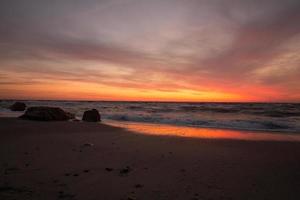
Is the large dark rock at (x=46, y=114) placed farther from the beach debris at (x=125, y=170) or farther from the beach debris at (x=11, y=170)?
the beach debris at (x=125, y=170)

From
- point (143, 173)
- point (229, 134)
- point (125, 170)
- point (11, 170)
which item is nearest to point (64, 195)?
point (125, 170)

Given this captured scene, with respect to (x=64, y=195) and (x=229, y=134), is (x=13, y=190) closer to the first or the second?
(x=64, y=195)

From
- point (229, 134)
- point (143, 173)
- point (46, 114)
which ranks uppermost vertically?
point (46, 114)

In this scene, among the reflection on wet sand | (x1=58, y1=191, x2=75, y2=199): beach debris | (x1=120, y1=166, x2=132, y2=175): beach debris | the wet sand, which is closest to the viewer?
(x1=58, y1=191, x2=75, y2=199): beach debris

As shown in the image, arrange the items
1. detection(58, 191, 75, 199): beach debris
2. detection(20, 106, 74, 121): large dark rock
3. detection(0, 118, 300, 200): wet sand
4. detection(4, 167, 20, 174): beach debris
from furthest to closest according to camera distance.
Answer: detection(20, 106, 74, 121): large dark rock
detection(4, 167, 20, 174): beach debris
detection(0, 118, 300, 200): wet sand
detection(58, 191, 75, 199): beach debris

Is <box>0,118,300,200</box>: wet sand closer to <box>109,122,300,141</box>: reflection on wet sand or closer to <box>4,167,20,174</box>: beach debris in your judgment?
<box>4,167,20,174</box>: beach debris

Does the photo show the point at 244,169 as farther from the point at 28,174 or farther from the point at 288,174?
the point at 28,174

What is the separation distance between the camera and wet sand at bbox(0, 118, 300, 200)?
351 centimetres

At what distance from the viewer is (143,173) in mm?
4477

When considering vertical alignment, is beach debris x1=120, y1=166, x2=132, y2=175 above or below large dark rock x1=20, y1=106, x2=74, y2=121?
below

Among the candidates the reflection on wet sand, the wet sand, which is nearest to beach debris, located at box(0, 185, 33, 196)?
the wet sand

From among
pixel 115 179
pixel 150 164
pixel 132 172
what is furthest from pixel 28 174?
pixel 150 164

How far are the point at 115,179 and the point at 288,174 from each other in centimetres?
363

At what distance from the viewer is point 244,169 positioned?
4.91m
